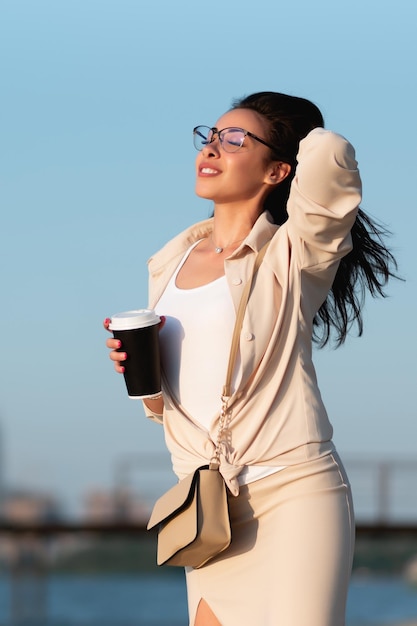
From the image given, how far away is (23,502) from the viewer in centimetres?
1284

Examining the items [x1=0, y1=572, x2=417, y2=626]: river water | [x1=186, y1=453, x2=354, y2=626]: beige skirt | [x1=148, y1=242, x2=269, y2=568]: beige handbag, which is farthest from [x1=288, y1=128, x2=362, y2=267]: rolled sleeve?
[x1=0, y1=572, x2=417, y2=626]: river water

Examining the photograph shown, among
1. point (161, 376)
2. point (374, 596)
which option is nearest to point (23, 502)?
point (374, 596)

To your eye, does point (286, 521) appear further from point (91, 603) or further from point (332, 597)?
point (91, 603)

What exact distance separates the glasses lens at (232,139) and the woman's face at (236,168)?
0.04ft

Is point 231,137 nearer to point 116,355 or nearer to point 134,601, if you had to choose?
point 116,355

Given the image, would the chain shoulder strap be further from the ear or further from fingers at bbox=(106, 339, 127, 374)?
the ear

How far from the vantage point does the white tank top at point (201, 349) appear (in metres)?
3.10

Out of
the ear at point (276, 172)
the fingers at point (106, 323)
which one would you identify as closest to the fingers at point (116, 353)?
the fingers at point (106, 323)

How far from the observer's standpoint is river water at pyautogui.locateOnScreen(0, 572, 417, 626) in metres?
10.6

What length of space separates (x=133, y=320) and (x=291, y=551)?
0.70 metres

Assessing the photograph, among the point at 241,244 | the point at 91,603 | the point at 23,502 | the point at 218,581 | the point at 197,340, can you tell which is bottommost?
the point at 91,603

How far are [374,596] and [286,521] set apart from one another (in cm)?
886

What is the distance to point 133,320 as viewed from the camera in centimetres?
306

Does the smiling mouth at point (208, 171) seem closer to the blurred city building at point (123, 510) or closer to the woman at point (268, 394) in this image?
the woman at point (268, 394)
